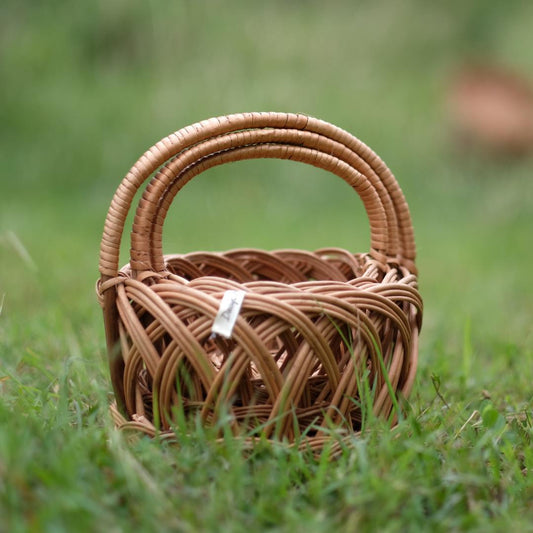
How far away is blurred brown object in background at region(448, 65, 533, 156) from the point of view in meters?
4.93

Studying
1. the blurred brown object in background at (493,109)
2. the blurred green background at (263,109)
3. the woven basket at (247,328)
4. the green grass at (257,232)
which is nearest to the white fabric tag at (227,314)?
the woven basket at (247,328)

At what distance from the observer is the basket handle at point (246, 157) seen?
99 cm

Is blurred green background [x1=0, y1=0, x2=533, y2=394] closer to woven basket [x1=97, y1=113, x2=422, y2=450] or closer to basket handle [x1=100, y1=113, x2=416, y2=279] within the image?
basket handle [x1=100, y1=113, x2=416, y2=279]

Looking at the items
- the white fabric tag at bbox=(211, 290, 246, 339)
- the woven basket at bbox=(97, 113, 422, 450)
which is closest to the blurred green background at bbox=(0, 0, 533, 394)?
the woven basket at bbox=(97, 113, 422, 450)

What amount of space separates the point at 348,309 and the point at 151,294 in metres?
0.30

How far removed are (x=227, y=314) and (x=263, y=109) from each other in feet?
12.5

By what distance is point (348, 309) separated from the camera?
3.09 ft

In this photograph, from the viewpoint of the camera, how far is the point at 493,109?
5.14 m

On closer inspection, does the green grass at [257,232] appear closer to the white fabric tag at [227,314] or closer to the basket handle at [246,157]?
the white fabric tag at [227,314]

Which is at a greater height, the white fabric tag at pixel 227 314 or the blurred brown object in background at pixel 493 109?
the blurred brown object in background at pixel 493 109

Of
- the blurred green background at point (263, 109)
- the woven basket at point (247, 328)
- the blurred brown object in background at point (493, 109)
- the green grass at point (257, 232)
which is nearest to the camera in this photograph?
the green grass at point (257, 232)

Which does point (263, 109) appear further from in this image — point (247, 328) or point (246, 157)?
point (247, 328)

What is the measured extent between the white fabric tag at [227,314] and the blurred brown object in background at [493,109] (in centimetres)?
444

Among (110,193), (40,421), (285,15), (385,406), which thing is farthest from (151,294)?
(285,15)
